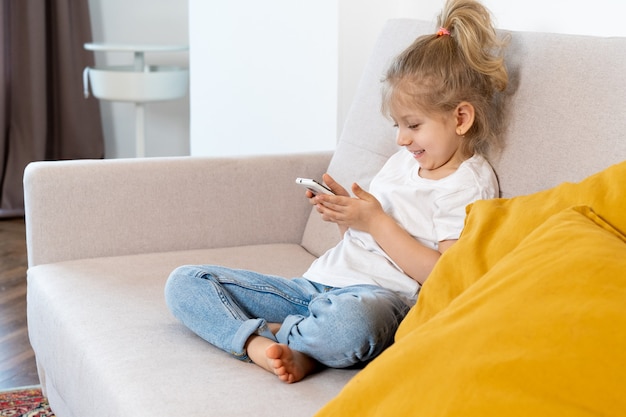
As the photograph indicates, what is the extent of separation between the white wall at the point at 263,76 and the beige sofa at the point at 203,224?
0.54m

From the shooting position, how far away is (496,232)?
1.27 meters

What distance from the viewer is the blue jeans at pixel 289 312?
4.87ft

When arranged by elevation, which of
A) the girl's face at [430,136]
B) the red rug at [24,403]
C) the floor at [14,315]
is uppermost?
the girl's face at [430,136]

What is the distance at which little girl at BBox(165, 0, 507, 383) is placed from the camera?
1588mm

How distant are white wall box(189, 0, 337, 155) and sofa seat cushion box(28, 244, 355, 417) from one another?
685mm

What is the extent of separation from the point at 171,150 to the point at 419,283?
11.4 ft

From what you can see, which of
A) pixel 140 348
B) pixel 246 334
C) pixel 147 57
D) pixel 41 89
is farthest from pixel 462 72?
pixel 147 57

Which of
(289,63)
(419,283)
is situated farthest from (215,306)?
(289,63)

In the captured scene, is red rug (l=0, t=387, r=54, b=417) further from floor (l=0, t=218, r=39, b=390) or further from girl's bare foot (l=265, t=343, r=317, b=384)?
girl's bare foot (l=265, t=343, r=317, b=384)

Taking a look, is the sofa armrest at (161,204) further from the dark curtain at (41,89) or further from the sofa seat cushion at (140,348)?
the dark curtain at (41,89)

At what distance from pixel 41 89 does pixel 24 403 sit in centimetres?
255

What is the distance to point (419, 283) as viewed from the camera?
5.42ft

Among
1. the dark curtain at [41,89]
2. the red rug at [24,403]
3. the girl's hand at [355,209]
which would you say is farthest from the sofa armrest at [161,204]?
the dark curtain at [41,89]

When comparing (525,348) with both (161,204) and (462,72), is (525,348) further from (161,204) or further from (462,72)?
(161,204)
